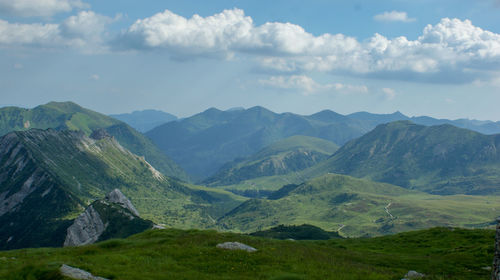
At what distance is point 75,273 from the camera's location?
35.4 m

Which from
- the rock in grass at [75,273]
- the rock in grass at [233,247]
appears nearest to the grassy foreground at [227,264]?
the rock in grass at [75,273]

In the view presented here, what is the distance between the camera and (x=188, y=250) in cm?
4969

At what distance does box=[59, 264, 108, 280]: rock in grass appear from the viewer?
34656 mm

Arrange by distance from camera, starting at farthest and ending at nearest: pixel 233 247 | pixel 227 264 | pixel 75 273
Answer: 1. pixel 233 247
2. pixel 227 264
3. pixel 75 273

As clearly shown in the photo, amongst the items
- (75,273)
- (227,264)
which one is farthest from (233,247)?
(75,273)

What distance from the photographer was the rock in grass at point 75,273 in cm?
3466

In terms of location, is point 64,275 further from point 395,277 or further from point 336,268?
point 395,277

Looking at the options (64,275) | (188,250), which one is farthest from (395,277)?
(64,275)

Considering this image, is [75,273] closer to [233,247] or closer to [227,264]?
[227,264]

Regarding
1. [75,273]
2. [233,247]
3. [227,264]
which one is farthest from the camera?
[233,247]

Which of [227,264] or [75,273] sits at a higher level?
[75,273]

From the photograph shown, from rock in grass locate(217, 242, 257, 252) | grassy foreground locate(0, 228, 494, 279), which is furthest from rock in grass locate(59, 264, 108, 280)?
rock in grass locate(217, 242, 257, 252)

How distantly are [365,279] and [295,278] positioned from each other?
725 centimetres

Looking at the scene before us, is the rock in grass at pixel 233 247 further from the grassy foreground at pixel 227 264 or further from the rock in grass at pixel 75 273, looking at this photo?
the rock in grass at pixel 75 273
